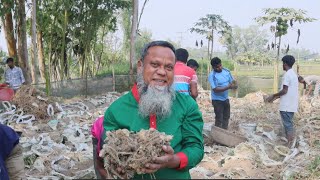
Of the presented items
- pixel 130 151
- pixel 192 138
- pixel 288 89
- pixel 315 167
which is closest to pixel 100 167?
pixel 130 151

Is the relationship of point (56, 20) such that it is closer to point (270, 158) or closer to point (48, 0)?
point (48, 0)

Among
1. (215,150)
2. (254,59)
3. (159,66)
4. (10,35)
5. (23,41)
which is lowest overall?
(215,150)

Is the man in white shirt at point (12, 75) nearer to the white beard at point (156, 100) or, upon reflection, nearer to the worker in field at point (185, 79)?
the worker in field at point (185, 79)

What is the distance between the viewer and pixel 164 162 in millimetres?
1751

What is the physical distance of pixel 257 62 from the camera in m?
41.4

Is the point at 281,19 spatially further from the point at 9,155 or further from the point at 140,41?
the point at 140,41

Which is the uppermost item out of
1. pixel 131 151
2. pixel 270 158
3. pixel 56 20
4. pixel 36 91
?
pixel 56 20

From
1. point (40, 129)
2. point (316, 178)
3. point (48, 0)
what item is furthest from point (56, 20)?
point (316, 178)

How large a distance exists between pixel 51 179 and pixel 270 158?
11.8ft

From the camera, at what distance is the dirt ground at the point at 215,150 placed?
5.86 m

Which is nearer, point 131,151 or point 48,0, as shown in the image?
point 131,151

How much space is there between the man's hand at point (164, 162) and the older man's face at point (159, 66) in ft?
1.41

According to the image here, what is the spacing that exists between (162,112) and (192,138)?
19 cm

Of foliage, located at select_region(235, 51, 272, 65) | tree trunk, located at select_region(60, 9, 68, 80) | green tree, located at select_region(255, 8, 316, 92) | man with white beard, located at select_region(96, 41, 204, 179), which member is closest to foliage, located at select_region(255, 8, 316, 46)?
green tree, located at select_region(255, 8, 316, 92)
